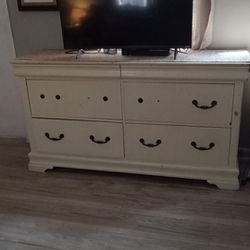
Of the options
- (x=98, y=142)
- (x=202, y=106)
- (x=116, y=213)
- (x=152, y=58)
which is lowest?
(x=116, y=213)

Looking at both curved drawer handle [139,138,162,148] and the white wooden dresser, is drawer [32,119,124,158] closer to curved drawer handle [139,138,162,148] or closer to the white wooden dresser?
the white wooden dresser

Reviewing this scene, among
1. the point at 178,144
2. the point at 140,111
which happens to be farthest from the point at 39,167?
the point at 178,144

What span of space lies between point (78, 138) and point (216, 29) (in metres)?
1.18

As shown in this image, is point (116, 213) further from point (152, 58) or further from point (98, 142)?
point (152, 58)

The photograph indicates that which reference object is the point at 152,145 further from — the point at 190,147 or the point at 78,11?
the point at 78,11

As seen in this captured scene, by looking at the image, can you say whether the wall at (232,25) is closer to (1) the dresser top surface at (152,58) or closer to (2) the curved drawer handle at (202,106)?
(1) the dresser top surface at (152,58)

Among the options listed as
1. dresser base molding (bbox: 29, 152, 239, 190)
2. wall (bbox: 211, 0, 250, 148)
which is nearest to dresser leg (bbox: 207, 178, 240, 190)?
dresser base molding (bbox: 29, 152, 239, 190)

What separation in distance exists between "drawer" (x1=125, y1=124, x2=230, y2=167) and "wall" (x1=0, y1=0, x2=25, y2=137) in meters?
1.20

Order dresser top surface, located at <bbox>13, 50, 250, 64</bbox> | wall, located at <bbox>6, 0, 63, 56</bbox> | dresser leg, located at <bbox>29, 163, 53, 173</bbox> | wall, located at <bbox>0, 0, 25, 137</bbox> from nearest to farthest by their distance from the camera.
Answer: dresser top surface, located at <bbox>13, 50, 250, 64</bbox>, dresser leg, located at <bbox>29, 163, 53, 173</bbox>, wall, located at <bbox>6, 0, 63, 56</bbox>, wall, located at <bbox>0, 0, 25, 137</bbox>

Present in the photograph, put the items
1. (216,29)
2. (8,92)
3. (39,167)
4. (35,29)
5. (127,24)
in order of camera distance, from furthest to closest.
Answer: (8,92) → (35,29) → (39,167) → (216,29) → (127,24)

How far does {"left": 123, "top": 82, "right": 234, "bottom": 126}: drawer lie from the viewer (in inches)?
77.9

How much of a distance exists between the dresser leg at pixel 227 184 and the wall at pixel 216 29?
1.45ft

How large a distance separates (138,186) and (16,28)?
5.05 feet

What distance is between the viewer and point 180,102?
2033mm
